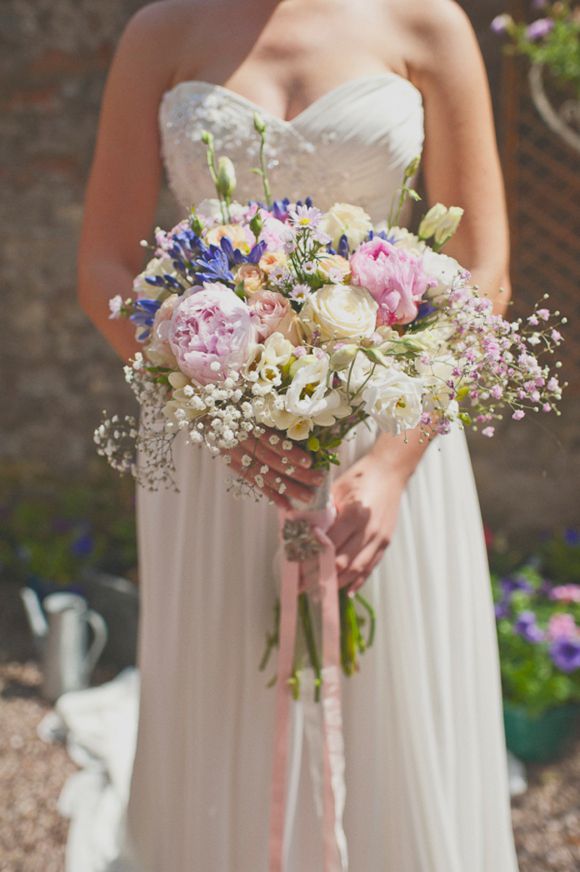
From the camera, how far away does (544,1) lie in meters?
3.49

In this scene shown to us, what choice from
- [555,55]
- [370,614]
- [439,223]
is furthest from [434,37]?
[555,55]

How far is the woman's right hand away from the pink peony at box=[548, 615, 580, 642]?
7.00 feet

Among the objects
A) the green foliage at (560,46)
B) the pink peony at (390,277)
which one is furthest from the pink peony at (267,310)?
the green foliage at (560,46)

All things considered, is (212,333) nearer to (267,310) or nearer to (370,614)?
(267,310)

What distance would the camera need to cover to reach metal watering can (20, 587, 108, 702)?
354cm

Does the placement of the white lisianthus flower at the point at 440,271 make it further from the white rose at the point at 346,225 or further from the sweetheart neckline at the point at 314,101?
the sweetheart neckline at the point at 314,101

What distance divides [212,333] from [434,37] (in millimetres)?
985

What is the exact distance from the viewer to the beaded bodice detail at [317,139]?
5.81ft

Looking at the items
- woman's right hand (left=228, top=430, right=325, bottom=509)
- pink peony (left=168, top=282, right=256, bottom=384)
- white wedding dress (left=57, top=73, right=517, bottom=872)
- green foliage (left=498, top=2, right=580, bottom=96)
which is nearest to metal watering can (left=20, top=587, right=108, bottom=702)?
white wedding dress (left=57, top=73, right=517, bottom=872)

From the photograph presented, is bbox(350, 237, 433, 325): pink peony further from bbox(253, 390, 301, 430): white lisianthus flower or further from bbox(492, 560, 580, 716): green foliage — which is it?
bbox(492, 560, 580, 716): green foliage

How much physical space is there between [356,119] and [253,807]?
1.58 m

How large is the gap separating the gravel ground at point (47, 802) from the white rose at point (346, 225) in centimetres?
220

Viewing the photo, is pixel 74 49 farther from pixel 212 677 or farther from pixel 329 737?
pixel 329 737

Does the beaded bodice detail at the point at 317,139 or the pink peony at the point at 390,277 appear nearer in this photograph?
the pink peony at the point at 390,277
